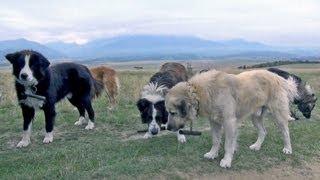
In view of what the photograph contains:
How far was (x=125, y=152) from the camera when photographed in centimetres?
898

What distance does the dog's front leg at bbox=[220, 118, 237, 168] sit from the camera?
8312mm

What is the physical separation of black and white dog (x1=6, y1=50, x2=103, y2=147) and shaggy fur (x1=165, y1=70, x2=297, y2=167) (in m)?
2.75

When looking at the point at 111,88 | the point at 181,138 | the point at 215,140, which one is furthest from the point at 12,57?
the point at 111,88

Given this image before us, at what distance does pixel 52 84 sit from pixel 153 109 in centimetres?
212

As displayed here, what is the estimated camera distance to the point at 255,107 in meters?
8.95

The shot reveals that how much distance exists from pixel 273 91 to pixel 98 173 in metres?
3.54

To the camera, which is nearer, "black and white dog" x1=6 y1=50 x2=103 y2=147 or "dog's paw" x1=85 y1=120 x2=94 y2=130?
"black and white dog" x1=6 y1=50 x2=103 y2=147

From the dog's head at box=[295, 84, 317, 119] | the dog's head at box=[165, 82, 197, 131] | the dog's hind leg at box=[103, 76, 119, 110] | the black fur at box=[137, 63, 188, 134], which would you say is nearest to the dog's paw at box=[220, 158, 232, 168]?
the dog's head at box=[165, 82, 197, 131]

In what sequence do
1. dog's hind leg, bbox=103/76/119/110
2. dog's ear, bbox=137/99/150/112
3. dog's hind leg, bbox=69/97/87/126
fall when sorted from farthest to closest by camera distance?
dog's hind leg, bbox=103/76/119/110 < dog's hind leg, bbox=69/97/87/126 < dog's ear, bbox=137/99/150/112

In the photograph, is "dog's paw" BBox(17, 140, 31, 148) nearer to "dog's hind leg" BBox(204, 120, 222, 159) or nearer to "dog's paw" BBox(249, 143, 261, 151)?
"dog's hind leg" BBox(204, 120, 222, 159)

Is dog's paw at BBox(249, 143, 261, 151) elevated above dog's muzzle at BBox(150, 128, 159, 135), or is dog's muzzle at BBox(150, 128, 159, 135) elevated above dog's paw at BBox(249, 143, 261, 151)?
dog's muzzle at BBox(150, 128, 159, 135)

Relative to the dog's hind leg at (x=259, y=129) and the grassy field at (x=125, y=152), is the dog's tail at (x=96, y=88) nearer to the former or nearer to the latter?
the grassy field at (x=125, y=152)

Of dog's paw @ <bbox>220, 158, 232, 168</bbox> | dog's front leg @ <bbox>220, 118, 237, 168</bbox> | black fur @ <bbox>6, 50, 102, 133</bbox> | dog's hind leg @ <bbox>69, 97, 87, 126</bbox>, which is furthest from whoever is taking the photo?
dog's hind leg @ <bbox>69, 97, 87, 126</bbox>

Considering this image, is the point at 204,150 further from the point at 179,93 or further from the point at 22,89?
the point at 22,89
